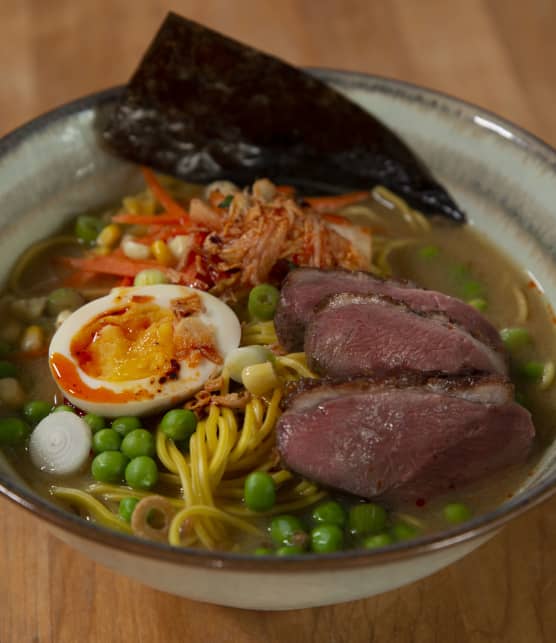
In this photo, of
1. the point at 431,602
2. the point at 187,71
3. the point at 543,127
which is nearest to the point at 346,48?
the point at 543,127

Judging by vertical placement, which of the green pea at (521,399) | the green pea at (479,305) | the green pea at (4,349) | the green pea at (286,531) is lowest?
the green pea at (4,349)

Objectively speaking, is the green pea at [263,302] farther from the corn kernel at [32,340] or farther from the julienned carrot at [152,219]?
the corn kernel at [32,340]

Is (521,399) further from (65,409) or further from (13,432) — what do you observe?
(13,432)

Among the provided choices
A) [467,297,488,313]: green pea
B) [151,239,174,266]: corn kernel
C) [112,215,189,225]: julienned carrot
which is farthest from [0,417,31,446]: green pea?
[467,297,488,313]: green pea

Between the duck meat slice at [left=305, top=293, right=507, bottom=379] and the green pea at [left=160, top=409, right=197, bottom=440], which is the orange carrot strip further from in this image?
the green pea at [left=160, top=409, right=197, bottom=440]

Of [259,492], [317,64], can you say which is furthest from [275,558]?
[317,64]

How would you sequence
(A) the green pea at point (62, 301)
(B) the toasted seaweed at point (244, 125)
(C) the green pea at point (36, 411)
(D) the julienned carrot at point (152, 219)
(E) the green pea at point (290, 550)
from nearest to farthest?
(E) the green pea at point (290, 550) → (C) the green pea at point (36, 411) → (A) the green pea at point (62, 301) → (D) the julienned carrot at point (152, 219) → (B) the toasted seaweed at point (244, 125)

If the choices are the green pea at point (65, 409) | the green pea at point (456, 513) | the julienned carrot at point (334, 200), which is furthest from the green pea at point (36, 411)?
the julienned carrot at point (334, 200)

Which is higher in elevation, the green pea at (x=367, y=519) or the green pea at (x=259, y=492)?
the green pea at (x=367, y=519)
